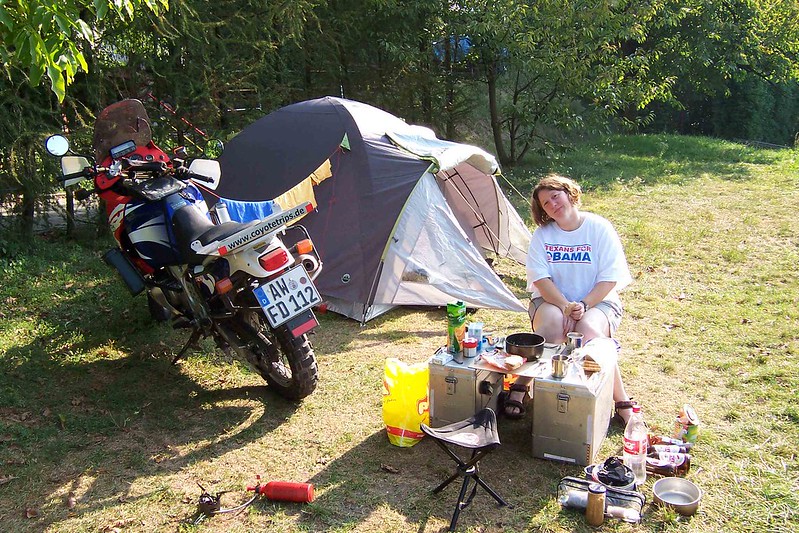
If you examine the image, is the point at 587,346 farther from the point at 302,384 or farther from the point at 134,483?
the point at 134,483

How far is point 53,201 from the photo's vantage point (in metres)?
6.28

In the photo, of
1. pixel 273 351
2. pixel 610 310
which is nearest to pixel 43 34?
pixel 273 351

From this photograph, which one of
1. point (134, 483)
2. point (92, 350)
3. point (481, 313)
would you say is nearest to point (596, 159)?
point (481, 313)

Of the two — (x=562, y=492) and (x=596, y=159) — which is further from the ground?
(x=596, y=159)

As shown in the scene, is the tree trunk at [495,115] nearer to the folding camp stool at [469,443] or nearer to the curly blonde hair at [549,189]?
the curly blonde hair at [549,189]

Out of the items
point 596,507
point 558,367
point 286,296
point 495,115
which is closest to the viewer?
point 596,507

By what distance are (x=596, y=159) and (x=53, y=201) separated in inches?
355

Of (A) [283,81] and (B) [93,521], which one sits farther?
(A) [283,81]

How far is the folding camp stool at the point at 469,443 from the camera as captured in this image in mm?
2801

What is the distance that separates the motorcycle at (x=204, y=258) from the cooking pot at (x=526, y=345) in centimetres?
103

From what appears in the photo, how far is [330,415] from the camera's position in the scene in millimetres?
3764

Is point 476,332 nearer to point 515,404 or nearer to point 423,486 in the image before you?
point 515,404

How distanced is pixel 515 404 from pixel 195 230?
6.40 ft

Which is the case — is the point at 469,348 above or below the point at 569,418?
above
